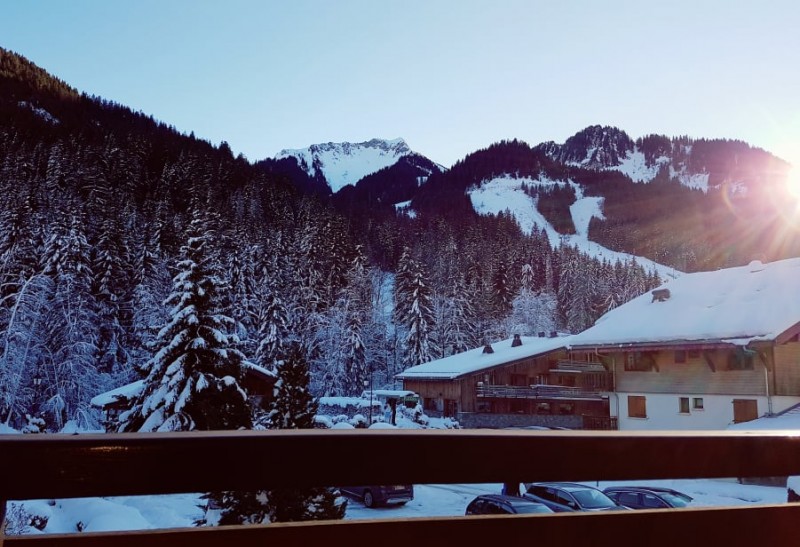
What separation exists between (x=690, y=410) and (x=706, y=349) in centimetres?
305

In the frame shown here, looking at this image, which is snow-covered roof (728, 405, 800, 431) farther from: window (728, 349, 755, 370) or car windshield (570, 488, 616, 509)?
car windshield (570, 488, 616, 509)

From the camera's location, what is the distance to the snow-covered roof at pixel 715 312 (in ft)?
87.4

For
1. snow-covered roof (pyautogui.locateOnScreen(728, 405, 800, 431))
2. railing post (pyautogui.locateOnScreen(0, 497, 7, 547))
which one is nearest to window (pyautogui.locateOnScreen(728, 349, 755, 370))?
snow-covered roof (pyautogui.locateOnScreen(728, 405, 800, 431))

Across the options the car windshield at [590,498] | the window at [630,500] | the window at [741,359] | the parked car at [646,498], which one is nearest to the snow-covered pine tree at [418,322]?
the window at [741,359]

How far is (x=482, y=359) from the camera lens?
1863 inches

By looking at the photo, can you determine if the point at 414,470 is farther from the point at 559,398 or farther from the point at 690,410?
the point at 559,398

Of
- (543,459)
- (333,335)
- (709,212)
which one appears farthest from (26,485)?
(709,212)

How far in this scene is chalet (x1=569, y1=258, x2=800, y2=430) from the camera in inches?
1034

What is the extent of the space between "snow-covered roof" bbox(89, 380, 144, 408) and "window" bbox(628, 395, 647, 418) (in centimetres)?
2210

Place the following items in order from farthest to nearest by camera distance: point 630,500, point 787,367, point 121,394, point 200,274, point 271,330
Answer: point 271,330, point 787,367, point 121,394, point 200,274, point 630,500

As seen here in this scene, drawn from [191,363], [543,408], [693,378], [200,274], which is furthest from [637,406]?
[200,274]

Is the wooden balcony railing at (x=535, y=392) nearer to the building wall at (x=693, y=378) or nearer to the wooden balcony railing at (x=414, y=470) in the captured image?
the building wall at (x=693, y=378)

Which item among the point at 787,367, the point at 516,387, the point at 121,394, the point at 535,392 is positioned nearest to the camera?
the point at 121,394

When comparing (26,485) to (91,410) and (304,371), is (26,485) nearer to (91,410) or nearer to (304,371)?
(304,371)
